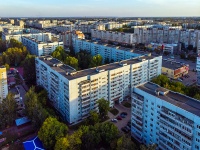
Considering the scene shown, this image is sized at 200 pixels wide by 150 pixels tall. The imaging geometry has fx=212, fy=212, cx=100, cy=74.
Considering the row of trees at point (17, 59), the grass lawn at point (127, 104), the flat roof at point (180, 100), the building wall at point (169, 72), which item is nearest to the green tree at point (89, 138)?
the flat roof at point (180, 100)

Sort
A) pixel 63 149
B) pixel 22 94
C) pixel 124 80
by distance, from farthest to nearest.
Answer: pixel 22 94, pixel 124 80, pixel 63 149

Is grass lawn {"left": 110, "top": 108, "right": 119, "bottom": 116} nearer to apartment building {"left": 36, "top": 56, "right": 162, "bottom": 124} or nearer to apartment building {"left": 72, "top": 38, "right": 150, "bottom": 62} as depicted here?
apartment building {"left": 36, "top": 56, "right": 162, "bottom": 124}

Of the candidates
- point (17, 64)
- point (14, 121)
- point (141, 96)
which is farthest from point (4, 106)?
point (17, 64)

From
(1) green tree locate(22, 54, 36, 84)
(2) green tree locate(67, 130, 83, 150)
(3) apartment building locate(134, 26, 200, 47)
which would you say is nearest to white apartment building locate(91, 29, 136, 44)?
(3) apartment building locate(134, 26, 200, 47)

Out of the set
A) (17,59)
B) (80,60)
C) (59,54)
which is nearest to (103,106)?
(80,60)

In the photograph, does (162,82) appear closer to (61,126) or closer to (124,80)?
(124,80)

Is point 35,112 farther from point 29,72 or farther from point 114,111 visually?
point 29,72
